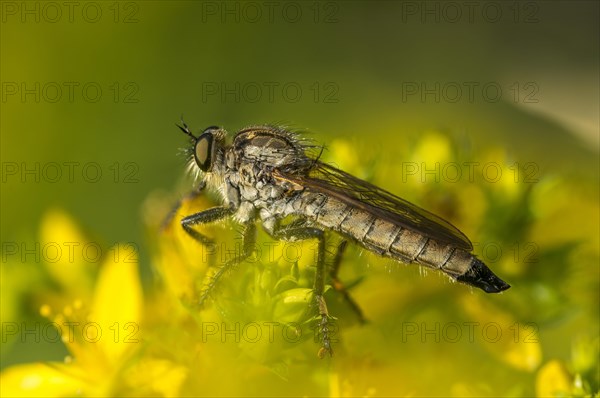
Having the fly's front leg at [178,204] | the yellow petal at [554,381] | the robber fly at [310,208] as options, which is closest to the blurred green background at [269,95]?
the fly's front leg at [178,204]

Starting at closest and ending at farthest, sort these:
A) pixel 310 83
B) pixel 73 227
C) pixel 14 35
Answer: pixel 73 227, pixel 14 35, pixel 310 83

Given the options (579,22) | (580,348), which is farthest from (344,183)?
(579,22)

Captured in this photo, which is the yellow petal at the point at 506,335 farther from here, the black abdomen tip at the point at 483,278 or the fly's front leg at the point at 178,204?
the fly's front leg at the point at 178,204

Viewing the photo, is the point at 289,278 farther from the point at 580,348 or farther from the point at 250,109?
the point at 250,109

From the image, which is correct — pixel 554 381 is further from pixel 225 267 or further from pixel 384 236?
pixel 225 267

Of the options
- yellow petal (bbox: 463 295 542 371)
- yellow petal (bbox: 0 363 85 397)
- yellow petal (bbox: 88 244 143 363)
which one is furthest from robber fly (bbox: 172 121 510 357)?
yellow petal (bbox: 0 363 85 397)

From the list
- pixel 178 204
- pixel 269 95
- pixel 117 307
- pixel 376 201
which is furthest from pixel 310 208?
pixel 269 95
